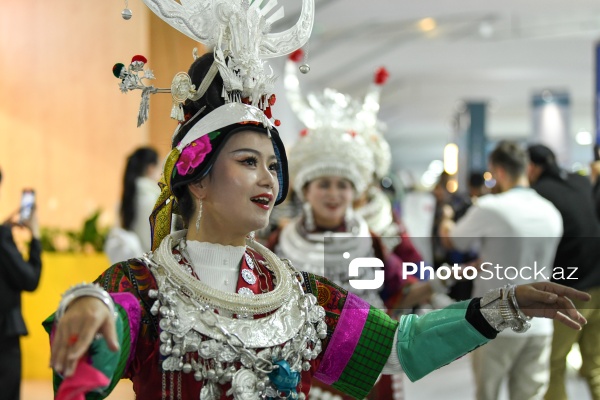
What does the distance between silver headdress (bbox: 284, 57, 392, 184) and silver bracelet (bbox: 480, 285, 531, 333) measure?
2.58 m

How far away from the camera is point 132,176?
5.58 meters

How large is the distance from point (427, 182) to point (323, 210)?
27490mm

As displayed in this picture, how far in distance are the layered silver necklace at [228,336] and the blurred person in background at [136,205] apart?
332 centimetres

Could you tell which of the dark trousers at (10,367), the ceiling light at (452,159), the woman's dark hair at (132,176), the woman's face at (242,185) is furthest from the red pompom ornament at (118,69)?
the ceiling light at (452,159)

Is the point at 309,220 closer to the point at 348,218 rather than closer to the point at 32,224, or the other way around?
the point at 348,218

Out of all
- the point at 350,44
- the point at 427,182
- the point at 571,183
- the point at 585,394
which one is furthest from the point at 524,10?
the point at 427,182

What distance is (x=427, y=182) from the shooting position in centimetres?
3114

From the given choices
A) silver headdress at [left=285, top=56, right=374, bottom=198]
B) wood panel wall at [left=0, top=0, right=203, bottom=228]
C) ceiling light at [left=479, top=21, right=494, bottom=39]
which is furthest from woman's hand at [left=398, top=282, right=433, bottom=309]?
ceiling light at [left=479, top=21, right=494, bottom=39]

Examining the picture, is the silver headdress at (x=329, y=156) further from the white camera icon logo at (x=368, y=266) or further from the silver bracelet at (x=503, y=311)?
the silver bracelet at (x=503, y=311)

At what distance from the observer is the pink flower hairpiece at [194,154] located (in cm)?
212

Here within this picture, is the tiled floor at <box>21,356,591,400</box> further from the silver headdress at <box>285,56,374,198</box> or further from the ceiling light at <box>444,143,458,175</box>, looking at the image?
the ceiling light at <box>444,143,458,175</box>

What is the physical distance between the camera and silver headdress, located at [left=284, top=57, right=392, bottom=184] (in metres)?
4.76

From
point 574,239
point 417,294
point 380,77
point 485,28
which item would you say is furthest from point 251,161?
point 485,28

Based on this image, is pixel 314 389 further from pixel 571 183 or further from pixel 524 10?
pixel 524 10
